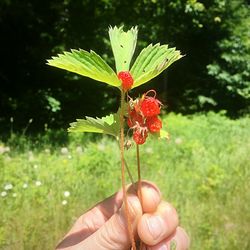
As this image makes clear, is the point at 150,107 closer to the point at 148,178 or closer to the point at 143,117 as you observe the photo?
the point at 143,117

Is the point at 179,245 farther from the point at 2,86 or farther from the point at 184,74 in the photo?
the point at 184,74

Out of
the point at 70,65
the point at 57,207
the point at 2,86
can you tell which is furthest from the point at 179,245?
the point at 2,86

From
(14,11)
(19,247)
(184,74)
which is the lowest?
(19,247)

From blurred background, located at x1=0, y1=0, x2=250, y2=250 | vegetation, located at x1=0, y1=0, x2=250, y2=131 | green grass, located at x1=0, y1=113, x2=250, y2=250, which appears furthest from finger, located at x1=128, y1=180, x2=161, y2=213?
vegetation, located at x1=0, y1=0, x2=250, y2=131

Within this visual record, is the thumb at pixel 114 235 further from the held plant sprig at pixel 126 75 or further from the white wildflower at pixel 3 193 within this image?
the white wildflower at pixel 3 193

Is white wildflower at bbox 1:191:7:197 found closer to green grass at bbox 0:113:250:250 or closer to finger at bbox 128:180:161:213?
green grass at bbox 0:113:250:250
